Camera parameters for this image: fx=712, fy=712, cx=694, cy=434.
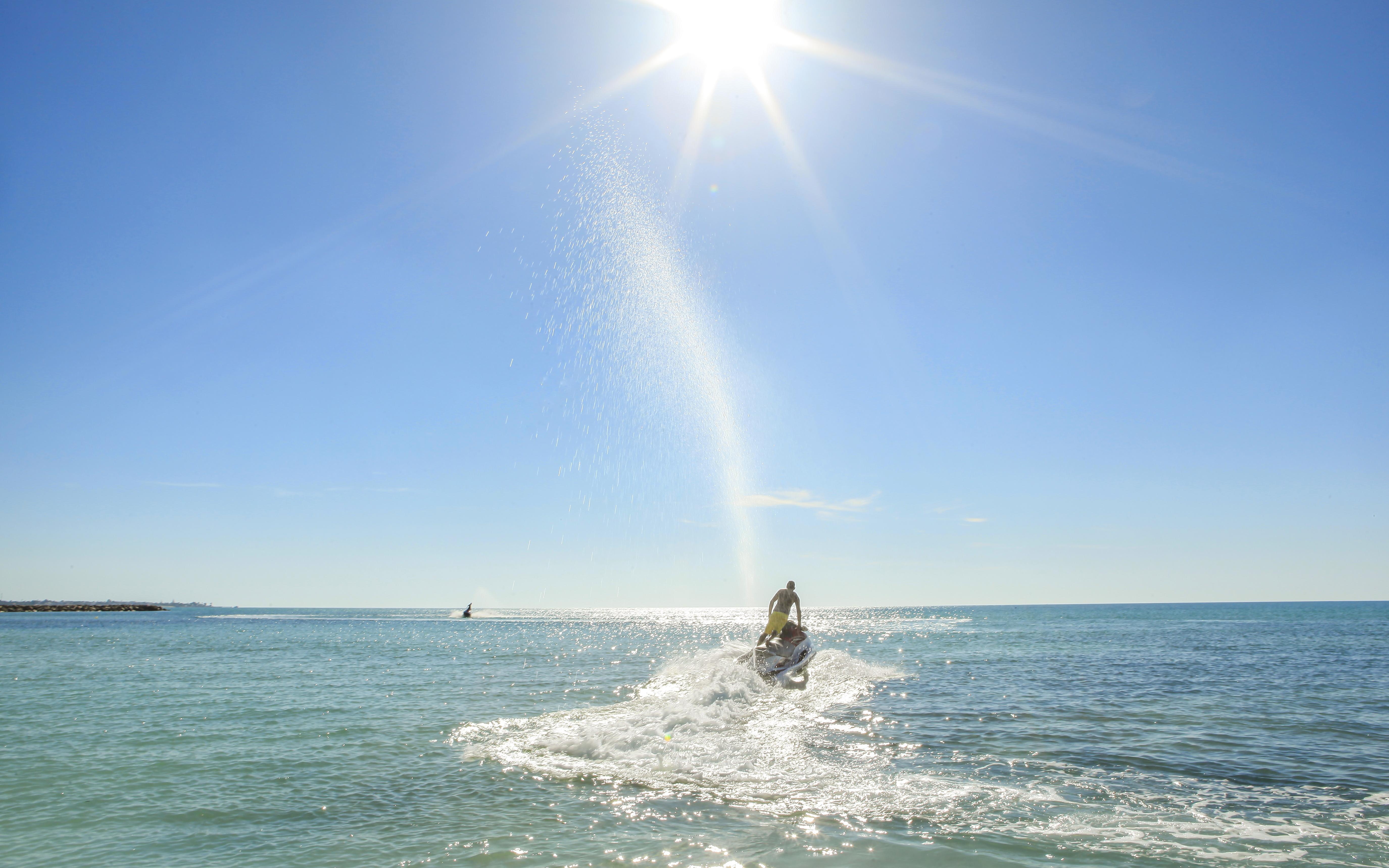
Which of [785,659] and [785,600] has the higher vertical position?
[785,600]

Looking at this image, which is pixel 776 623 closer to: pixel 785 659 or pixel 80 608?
pixel 785 659

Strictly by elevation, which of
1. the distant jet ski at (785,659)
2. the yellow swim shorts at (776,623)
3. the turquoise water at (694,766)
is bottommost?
the turquoise water at (694,766)

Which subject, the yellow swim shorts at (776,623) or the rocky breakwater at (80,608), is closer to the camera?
the yellow swim shorts at (776,623)

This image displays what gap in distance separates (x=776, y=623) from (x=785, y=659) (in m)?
2.16

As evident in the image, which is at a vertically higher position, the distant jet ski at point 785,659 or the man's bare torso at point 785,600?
the man's bare torso at point 785,600

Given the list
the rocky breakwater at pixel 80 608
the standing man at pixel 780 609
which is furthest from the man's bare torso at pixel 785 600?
the rocky breakwater at pixel 80 608

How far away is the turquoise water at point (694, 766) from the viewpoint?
360 inches

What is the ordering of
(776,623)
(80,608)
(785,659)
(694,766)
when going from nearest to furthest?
1. (694,766)
2. (785,659)
3. (776,623)
4. (80,608)

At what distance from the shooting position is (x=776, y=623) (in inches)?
1175

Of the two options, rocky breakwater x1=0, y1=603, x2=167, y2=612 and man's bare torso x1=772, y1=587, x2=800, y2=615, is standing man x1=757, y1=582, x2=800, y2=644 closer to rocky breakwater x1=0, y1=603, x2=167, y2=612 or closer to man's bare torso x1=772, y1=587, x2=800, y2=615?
man's bare torso x1=772, y1=587, x2=800, y2=615

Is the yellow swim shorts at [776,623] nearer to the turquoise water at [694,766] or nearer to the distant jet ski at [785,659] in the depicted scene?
the distant jet ski at [785,659]

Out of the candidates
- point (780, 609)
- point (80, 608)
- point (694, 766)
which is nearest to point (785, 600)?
point (780, 609)

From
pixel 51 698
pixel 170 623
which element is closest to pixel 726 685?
pixel 51 698

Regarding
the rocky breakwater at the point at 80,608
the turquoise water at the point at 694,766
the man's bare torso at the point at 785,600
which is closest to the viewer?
the turquoise water at the point at 694,766
